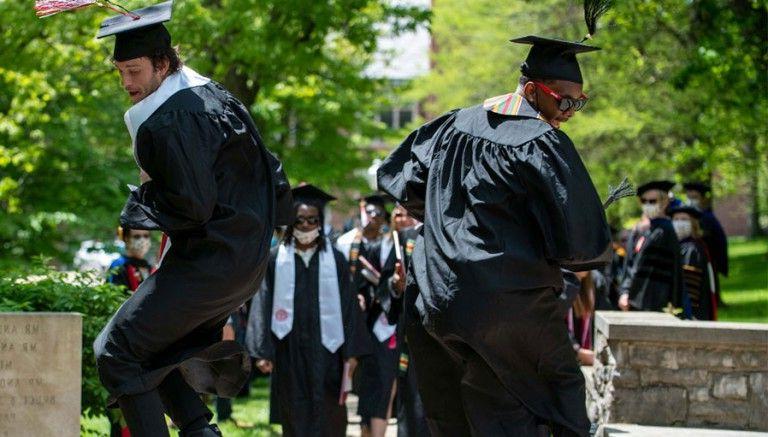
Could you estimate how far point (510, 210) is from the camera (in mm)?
5160

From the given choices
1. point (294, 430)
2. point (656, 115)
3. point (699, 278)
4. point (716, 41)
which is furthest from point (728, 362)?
point (656, 115)

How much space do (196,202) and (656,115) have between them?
64.8 feet

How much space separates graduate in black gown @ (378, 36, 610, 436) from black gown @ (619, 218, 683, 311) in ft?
22.9

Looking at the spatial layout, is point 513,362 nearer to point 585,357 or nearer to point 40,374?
point 40,374

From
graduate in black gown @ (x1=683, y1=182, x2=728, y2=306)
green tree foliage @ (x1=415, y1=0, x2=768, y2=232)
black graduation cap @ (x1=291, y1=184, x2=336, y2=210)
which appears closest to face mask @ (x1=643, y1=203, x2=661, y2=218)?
green tree foliage @ (x1=415, y1=0, x2=768, y2=232)

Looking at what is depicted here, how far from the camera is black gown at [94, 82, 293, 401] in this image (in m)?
4.91

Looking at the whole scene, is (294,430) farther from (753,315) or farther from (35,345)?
(753,315)

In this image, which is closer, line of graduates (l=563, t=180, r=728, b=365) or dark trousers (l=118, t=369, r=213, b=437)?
dark trousers (l=118, t=369, r=213, b=437)

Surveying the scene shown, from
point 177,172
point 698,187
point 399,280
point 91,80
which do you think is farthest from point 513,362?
point 91,80

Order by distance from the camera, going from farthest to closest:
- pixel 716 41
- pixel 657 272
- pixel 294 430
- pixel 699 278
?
1. pixel 716 41
2. pixel 699 278
3. pixel 657 272
4. pixel 294 430

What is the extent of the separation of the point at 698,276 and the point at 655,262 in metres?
1.11

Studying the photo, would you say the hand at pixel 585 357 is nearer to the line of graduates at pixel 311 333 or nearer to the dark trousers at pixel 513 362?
the line of graduates at pixel 311 333

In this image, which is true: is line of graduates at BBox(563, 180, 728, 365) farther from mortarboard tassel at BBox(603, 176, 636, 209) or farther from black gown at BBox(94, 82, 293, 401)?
black gown at BBox(94, 82, 293, 401)

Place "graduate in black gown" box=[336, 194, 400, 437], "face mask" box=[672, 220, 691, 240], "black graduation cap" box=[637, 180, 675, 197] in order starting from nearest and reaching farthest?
"graduate in black gown" box=[336, 194, 400, 437], "black graduation cap" box=[637, 180, 675, 197], "face mask" box=[672, 220, 691, 240]
